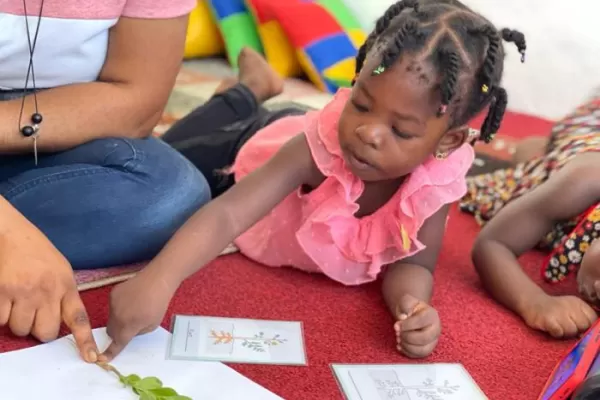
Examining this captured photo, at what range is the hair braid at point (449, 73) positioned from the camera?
0.96 meters

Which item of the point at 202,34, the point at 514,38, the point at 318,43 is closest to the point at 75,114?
the point at 514,38

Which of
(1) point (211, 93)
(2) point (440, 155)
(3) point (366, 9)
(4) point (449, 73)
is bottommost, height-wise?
(1) point (211, 93)

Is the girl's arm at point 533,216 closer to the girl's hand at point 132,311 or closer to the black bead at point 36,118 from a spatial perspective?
the girl's hand at point 132,311

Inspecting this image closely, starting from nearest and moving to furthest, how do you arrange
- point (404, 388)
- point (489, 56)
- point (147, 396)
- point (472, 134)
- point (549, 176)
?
point (147, 396) → point (404, 388) → point (489, 56) → point (472, 134) → point (549, 176)

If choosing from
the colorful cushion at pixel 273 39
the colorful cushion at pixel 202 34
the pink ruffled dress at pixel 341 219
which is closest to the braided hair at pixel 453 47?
the pink ruffled dress at pixel 341 219

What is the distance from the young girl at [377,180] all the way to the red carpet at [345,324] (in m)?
0.04

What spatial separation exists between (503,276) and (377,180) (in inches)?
9.9

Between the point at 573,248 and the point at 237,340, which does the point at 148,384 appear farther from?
the point at 573,248

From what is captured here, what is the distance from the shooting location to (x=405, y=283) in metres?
1.12

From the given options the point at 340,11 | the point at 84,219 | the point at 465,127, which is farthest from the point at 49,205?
the point at 340,11

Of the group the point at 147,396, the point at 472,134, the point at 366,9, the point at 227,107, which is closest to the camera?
the point at 147,396

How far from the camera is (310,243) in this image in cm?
117

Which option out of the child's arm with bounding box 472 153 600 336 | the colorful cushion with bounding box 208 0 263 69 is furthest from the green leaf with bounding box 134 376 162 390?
the colorful cushion with bounding box 208 0 263 69

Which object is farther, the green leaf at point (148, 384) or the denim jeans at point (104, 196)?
→ the denim jeans at point (104, 196)
